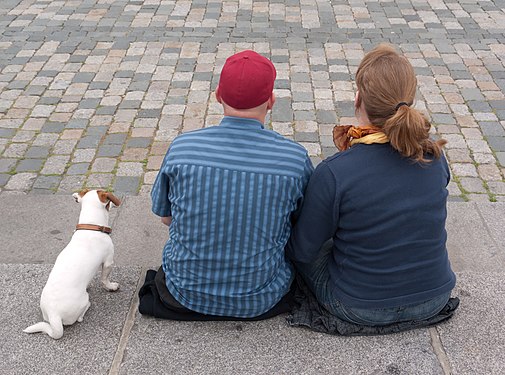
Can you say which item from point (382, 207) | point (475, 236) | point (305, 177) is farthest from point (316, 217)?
point (475, 236)

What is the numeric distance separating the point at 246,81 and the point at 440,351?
5.10ft

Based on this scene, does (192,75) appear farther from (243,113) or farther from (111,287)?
(243,113)

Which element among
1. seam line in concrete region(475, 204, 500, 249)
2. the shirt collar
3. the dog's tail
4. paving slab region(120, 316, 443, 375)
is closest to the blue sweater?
paving slab region(120, 316, 443, 375)

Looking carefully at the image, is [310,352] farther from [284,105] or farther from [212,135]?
[284,105]

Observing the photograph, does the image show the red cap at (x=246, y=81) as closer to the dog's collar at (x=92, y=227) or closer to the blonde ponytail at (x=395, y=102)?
the blonde ponytail at (x=395, y=102)

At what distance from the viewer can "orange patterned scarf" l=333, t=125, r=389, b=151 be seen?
8.52ft

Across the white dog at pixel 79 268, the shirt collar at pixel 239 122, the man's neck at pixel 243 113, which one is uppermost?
the man's neck at pixel 243 113

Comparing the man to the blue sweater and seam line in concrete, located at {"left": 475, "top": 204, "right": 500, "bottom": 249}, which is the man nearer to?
the blue sweater

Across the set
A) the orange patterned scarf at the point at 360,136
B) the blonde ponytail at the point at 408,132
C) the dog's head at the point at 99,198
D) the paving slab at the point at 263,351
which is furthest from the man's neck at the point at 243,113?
the paving slab at the point at 263,351

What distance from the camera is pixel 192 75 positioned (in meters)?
5.89

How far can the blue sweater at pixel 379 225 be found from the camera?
2.60 m

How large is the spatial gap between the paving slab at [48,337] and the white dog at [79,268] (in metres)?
0.07

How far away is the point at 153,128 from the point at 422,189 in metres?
2.87

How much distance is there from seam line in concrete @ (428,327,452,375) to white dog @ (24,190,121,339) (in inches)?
64.1
